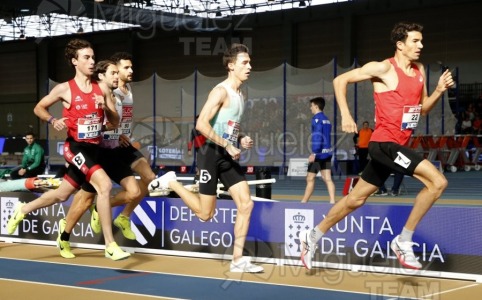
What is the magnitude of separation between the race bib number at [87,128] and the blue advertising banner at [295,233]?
4.37 ft

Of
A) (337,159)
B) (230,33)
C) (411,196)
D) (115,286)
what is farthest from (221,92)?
(230,33)

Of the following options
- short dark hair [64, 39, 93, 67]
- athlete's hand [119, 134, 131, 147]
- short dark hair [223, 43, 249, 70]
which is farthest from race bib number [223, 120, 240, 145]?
short dark hair [64, 39, 93, 67]

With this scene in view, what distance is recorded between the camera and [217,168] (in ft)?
24.3

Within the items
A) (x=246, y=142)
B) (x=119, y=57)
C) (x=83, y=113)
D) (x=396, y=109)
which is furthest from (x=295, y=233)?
(x=119, y=57)

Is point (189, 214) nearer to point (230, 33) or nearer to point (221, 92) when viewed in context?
point (221, 92)

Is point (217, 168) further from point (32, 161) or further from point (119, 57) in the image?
point (32, 161)

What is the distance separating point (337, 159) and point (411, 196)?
→ 22.5 ft

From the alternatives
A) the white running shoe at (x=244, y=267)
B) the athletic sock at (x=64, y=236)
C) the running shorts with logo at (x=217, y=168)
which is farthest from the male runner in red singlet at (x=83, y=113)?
the white running shoe at (x=244, y=267)

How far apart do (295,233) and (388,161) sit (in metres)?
1.56

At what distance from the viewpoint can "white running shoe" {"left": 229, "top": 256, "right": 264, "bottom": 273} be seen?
7168 mm

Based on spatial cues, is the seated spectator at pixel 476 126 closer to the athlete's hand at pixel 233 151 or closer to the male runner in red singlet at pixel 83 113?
the male runner in red singlet at pixel 83 113

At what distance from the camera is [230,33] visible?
38.3 m

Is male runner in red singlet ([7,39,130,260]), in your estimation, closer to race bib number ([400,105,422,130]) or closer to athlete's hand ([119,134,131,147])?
athlete's hand ([119,134,131,147])

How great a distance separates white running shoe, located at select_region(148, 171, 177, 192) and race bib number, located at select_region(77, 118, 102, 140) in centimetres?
85
